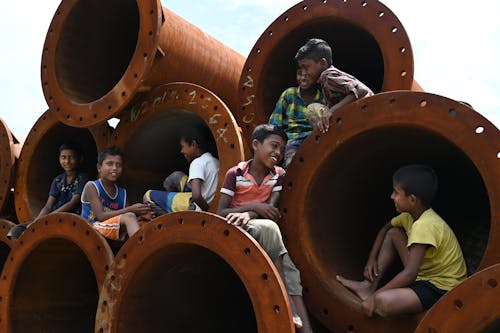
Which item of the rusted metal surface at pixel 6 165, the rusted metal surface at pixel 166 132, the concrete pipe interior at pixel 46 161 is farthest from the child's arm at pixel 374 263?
the rusted metal surface at pixel 6 165

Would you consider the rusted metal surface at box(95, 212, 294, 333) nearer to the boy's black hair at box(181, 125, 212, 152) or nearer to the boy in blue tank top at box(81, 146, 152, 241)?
the boy in blue tank top at box(81, 146, 152, 241)

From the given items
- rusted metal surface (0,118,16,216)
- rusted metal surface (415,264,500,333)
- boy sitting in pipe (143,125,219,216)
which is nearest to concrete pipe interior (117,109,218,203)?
boy sitting in pipe (143,125,219,216)

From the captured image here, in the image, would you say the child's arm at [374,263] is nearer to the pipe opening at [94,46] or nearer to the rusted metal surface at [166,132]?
the rusted metal surface at [166,132]

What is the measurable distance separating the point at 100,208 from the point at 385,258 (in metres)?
1.58

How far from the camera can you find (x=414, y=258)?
200 cm

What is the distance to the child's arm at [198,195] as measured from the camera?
284cm

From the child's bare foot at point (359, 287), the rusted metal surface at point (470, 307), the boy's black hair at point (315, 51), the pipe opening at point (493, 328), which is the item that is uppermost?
the boy's black hair at point (315, 51)

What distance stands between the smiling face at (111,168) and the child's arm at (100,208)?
10cm

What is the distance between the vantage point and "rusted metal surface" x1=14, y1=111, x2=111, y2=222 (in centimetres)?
399

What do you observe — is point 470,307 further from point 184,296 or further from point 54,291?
point 54,291

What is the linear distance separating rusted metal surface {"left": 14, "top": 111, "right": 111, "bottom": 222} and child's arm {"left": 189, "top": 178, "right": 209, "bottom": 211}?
130cm

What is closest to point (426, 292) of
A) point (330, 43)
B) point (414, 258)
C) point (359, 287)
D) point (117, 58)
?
point (414, 258)

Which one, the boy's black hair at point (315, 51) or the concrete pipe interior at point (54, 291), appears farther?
the concrete pipe interior at point (54, 291)

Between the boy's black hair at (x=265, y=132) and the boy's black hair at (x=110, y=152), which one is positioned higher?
the boy's black hair at (x=110, y=152)
